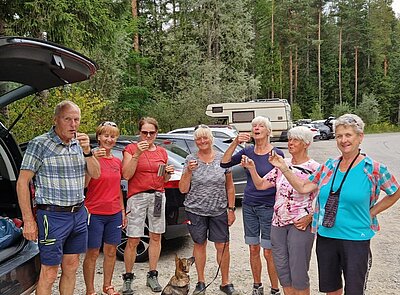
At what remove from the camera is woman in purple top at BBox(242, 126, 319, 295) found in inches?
123

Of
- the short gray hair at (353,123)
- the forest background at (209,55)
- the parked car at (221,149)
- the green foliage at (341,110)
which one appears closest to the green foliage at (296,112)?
the forest background at (209,55)

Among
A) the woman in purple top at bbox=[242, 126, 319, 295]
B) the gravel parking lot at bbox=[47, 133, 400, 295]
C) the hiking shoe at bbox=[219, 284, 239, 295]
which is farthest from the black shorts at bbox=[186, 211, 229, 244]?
the woman in purple top at bbox=[242, 126, 319, 295]

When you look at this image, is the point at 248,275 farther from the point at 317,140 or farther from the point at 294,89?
the point at 294,89

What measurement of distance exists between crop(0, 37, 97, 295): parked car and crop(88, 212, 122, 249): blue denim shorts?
0.60 meters

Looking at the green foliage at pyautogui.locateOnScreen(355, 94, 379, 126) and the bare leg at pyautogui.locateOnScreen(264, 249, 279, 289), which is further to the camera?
the green foliage at pyautogui.locateOnScreen(355, 94, 379, 126)

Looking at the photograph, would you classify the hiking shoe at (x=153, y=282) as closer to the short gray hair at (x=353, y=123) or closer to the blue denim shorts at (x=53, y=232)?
the blue denim shorts at (x=53, y=232)

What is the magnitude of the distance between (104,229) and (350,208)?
210cm

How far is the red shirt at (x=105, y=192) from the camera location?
11.8ft

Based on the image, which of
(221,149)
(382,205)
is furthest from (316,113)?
(382,205)

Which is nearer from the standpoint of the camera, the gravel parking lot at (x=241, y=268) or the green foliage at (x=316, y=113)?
the gravel parking lot at (x=241, y=268)

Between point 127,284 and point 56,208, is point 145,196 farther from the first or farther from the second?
point 56,208

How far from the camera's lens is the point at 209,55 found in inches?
1035

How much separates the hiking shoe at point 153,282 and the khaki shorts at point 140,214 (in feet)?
1.40

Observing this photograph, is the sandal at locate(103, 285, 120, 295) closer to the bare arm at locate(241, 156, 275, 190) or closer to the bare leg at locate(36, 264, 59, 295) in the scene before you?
the bare leg at locate(36, 264, 59, 295)
